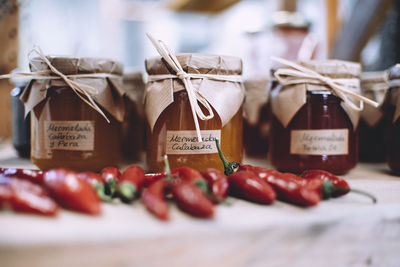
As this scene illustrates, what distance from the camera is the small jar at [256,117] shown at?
4.96 feet

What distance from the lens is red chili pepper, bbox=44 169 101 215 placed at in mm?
638

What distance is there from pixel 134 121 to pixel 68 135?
483 mm

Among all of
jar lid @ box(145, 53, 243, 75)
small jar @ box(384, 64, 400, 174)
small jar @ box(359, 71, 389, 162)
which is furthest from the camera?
small jar @ box(359, 71, 389, 162)

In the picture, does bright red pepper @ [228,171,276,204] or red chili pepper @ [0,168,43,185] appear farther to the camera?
red chili pepper @ [0,168,43,185]

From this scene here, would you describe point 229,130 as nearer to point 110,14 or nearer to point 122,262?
point 122,262

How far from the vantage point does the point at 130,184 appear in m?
0.75

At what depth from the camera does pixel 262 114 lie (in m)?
1.55

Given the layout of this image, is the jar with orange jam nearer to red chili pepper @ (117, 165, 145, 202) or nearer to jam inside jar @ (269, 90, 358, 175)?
red chili pepper @ (117, 165, 145, 202)

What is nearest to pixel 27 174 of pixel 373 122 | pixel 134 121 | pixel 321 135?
pixel 134 121

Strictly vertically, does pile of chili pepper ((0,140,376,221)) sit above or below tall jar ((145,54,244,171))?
below

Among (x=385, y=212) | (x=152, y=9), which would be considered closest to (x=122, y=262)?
(x=385, y=212)

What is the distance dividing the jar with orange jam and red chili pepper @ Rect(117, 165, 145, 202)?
0.81 feet

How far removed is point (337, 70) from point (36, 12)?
9.88 feet

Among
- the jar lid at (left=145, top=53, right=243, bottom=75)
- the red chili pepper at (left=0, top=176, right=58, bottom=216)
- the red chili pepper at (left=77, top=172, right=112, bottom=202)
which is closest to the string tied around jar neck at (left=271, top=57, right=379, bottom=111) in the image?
the jar lid at (left=145, top=53, right=243, bottom=75)
